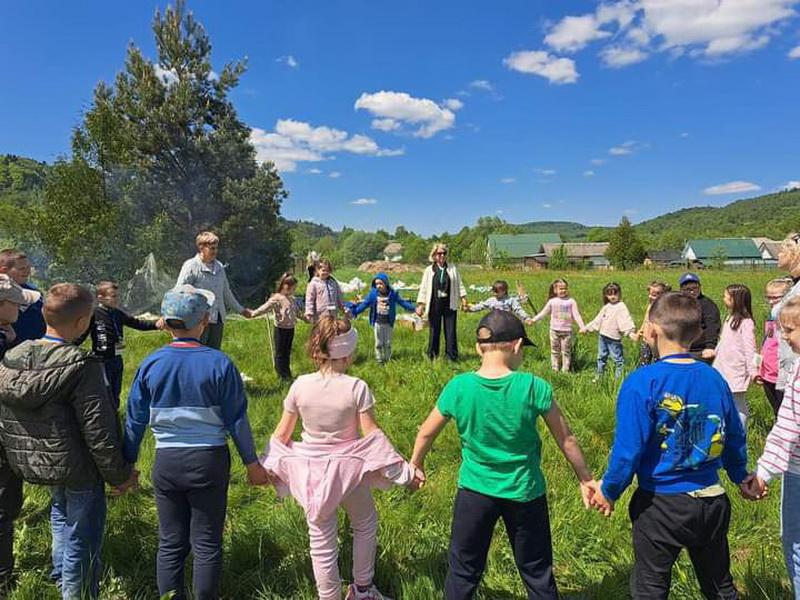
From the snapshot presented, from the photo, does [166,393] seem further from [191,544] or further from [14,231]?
[14,231]

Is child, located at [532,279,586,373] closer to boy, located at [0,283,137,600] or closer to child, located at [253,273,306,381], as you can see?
child, located at [253,273,306,381]

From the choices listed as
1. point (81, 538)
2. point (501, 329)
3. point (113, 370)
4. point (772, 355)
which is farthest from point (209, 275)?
point (772, 355)

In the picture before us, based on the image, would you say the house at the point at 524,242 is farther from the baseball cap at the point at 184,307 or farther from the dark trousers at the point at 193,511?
the dark trousers at the point at 193,511

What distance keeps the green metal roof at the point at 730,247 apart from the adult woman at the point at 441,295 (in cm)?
10447

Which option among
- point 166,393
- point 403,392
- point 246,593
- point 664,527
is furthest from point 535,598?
point 403,392

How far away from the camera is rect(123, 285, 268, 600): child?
2346mm

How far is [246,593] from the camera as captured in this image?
2.69 m

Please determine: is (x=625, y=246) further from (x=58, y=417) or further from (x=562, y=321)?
(x=58, y=417)

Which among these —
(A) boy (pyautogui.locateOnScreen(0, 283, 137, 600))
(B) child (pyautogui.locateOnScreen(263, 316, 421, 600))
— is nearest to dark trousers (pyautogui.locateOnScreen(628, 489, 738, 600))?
(B) child (pyautogui.locateOnScreen(263, 316, 421, 600))

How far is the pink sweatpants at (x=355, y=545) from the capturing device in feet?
8.11

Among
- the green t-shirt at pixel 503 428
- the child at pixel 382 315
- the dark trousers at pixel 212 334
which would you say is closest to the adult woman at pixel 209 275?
the dark trousers at pixel 212 334

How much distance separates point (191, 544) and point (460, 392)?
156 centimetres

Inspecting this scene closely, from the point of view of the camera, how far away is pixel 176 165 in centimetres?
2309

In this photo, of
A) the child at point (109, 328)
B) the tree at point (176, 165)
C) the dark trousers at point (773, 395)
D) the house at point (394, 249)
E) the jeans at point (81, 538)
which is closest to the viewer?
the jeans at point (81, 538)
